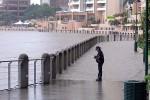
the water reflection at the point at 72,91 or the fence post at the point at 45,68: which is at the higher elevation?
the fence post at the point at 45,68

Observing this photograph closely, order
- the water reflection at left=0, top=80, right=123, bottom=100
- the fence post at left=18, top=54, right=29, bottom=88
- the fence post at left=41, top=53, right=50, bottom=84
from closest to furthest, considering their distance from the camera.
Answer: the water reflection at left=0, top=80, right=123, bottom=100 < the fence post at left=18, top=54, right=29, bottom=88 < the fence post at left=41, top=53, right=50, bottom=84

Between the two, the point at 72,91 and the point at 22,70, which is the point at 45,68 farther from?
the point at 72,91

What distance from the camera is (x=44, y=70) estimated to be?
77.0ft

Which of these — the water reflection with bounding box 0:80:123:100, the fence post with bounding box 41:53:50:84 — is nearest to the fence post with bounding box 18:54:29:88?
the water reflection with bounding box 0:80:123:100

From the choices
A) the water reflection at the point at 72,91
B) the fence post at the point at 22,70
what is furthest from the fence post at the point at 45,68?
the fence post at the point at 22,70

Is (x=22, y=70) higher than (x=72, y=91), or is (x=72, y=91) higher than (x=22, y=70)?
(x=22, y=70)

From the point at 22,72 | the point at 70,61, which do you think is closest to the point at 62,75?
the point at 22,72

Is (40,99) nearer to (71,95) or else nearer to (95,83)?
(71,95)

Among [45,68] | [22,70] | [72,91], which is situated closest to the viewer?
[72,91]

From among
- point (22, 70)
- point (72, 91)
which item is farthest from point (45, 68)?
point (72, 91)

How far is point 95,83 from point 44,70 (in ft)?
7.43

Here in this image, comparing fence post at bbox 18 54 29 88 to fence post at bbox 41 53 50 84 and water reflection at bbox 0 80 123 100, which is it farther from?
fence post at bbox 41 53 50 84

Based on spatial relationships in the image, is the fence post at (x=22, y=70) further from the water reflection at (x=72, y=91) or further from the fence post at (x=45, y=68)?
the fence post at (x=45, y=68)

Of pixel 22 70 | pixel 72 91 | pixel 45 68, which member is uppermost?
pixel 22 70
